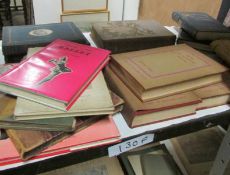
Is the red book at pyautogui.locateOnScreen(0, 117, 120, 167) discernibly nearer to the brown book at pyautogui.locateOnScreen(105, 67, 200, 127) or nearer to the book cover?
the brown book at pyautogui.locateOnScreen(105, 67, 200, 127)

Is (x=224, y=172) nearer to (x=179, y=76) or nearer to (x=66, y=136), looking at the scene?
(x=179, y=76)

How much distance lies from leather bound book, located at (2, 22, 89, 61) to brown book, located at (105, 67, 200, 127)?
22cm

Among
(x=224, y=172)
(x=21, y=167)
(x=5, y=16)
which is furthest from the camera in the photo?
Answer: (x=5, y=16)

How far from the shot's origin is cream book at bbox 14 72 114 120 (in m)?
0.40

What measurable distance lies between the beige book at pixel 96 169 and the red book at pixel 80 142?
31 cm

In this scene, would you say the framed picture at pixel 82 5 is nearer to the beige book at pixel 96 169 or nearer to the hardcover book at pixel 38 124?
the beige book at pixel 96 169

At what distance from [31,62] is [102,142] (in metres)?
0.22

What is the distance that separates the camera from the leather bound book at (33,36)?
22.5 inches

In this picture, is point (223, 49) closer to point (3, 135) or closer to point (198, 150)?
point (198, 150)

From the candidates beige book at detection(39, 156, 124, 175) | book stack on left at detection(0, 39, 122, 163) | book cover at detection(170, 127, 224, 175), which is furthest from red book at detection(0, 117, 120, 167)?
book cover at detection(170, 127, 224, 175)

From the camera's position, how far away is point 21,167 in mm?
378

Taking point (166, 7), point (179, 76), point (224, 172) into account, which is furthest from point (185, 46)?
point (166, 7)

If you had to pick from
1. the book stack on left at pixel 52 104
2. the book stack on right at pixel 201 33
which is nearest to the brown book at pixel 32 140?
the book stack on left at pixel 52 104

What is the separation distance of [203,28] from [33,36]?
18.1 inches
